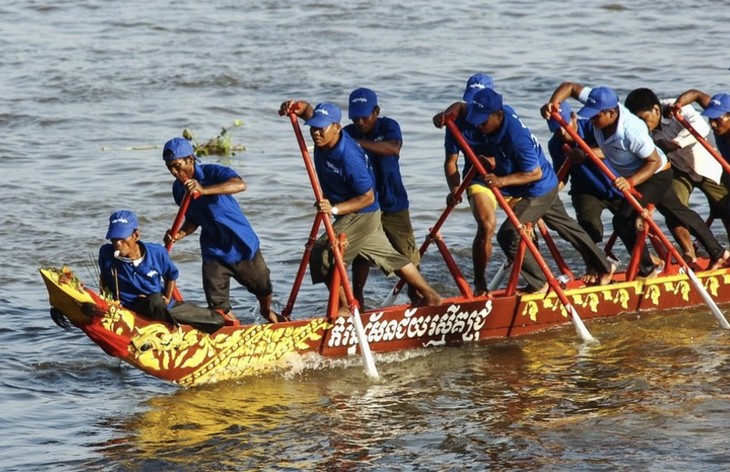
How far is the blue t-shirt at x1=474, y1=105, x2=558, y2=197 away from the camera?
1051cm

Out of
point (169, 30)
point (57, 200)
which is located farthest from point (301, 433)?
point (169, 30)

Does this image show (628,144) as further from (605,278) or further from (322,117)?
(322,117)

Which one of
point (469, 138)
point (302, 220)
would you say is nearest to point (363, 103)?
point (469, 138)

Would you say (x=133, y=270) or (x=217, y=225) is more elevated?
(x=217, y=225)

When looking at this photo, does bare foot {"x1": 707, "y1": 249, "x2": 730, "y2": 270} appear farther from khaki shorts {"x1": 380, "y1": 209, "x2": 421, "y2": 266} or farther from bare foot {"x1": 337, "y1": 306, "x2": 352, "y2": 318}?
bare foot {"x1": 337, "y1": 306, "x2": 352, "y2": 318}

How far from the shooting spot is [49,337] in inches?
454

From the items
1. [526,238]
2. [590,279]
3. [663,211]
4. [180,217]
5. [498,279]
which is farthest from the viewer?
[498,279]

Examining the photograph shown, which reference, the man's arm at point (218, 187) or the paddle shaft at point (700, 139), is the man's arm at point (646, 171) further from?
the man's arm at point (218, 187)

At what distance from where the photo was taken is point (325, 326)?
33.8 ft

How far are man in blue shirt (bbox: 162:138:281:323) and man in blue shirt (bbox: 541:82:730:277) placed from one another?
2692 millimetres

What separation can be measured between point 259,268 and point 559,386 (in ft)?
8.06

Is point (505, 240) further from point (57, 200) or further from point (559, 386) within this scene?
point (57, 200)

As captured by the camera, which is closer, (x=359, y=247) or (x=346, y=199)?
(x=346, y=199)

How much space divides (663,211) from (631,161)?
87 centimetres
